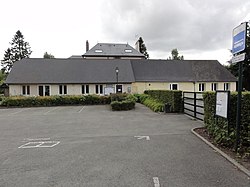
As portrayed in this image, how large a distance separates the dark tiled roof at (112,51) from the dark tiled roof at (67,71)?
1953cm

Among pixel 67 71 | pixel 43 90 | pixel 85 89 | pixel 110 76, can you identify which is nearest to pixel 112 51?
pixel 67 71

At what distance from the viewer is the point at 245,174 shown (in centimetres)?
435

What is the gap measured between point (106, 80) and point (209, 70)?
17492 mm

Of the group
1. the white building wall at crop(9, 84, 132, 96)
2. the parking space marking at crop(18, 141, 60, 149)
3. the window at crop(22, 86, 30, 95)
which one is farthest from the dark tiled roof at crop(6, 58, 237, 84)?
the parking space marking at crop(18, 141, 60, 149)

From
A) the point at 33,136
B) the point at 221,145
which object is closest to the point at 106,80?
the point at 33,136

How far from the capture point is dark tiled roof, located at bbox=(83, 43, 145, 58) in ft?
179

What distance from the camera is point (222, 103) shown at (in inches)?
259

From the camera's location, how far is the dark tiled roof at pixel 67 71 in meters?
30.5

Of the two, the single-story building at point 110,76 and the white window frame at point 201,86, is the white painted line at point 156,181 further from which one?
the white window frame at point 201,86

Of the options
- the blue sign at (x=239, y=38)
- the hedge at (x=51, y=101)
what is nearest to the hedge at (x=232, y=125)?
the blue sign at (x=239, y=38)

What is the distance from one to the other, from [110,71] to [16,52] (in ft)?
162

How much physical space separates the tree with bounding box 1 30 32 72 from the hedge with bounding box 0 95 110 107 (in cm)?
4983

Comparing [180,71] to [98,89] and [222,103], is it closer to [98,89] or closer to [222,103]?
[98,89]

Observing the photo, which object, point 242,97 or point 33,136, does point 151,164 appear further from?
point 33,136
